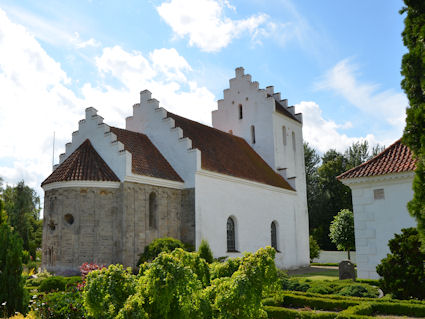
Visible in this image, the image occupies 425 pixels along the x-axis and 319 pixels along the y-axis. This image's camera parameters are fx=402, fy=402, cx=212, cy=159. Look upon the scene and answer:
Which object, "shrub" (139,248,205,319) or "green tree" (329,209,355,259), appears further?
"green tree" (329,209,355,259)

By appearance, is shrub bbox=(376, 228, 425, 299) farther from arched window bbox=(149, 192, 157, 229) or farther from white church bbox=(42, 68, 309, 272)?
arched window bbox=(149, 192, 157, 229)

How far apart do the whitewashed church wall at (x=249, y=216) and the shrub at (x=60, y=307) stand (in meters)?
11.8

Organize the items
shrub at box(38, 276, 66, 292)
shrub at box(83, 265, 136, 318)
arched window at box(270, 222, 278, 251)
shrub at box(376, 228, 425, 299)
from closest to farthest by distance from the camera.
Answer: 1. shrub at box(83, 265, 136, 318)
2. shrub at box(376, 228, 425, 299)
3. shrub at box(38, 276, 66, 292)
4. arched window at box(270, 222, 278, 251)

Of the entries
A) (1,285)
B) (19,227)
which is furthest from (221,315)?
(19,227)

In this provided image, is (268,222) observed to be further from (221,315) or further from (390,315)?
(221,315)

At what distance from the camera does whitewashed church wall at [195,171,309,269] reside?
21984 mm

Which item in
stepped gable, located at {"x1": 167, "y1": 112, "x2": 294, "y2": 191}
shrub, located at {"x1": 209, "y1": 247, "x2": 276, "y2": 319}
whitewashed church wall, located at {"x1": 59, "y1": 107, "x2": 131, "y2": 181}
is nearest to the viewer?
shrub, located at {"x1": 209, "y1": 247, "x2": 276, "y2": 319}

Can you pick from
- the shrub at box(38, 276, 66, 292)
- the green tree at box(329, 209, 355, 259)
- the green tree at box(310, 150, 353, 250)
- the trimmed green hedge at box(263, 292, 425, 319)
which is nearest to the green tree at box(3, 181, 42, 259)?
the shrub at box(38, 276, 66, 292)

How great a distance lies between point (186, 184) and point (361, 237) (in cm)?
949

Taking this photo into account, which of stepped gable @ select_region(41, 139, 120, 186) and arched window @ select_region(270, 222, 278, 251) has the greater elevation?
stepped gable @ select_region(41, 139, 120, 186)

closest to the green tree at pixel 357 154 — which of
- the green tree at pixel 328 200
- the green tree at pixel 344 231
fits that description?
the green tree at pixel 328 200

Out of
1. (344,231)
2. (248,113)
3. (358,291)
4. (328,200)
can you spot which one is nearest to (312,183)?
(328,200)

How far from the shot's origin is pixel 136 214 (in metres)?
19.5

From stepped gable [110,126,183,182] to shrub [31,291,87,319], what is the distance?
1050cm
